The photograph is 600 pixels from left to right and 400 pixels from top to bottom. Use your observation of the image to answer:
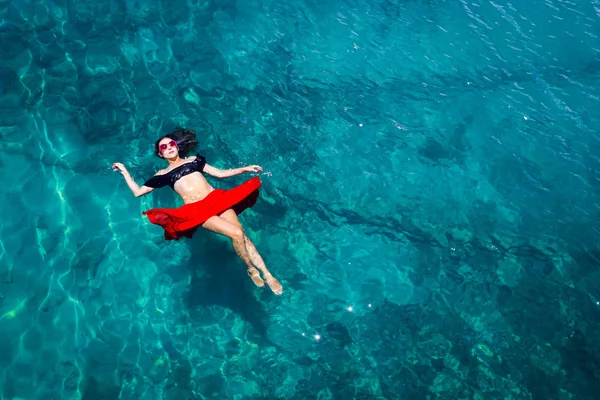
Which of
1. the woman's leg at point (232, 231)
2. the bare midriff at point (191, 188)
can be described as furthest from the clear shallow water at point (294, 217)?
the woman's leg at point (232, 231)

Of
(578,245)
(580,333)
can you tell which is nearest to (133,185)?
(580,333)

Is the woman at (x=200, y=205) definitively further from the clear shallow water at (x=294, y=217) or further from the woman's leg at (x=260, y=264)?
the clear shallow water at (x=294, y=217)

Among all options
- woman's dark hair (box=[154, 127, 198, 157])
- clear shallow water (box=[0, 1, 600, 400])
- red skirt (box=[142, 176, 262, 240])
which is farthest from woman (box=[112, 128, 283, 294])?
clear shallow water (box=[0, 1, 600, 400])

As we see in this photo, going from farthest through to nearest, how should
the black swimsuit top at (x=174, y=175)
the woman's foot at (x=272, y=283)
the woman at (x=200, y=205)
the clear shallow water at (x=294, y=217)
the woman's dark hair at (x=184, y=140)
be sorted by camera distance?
the woman's dark hair at (x=184, y=140) → the clear shallow water at (x=294, y=217) → the black swimsuit top at (x=174, y=175) → the woman's foot at (x=272, y=283) → the woman at (x=200, y=205)

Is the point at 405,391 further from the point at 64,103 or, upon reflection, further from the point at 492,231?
the point at 64,103

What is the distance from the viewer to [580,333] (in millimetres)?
8125

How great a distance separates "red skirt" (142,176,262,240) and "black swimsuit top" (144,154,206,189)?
0.77 meters

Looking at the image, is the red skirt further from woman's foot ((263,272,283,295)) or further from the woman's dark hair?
the woman's dark hair

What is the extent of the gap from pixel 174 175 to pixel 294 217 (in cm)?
276

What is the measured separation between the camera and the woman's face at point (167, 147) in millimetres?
7430

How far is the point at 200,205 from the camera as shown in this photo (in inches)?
264

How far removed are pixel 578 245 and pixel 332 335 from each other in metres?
6.04

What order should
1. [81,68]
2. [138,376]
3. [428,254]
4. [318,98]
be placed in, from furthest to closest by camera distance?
1. [318,98]
2. [81,68]
3. [428,254]
4. [138,376]

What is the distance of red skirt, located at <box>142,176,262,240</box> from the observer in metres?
6.34
